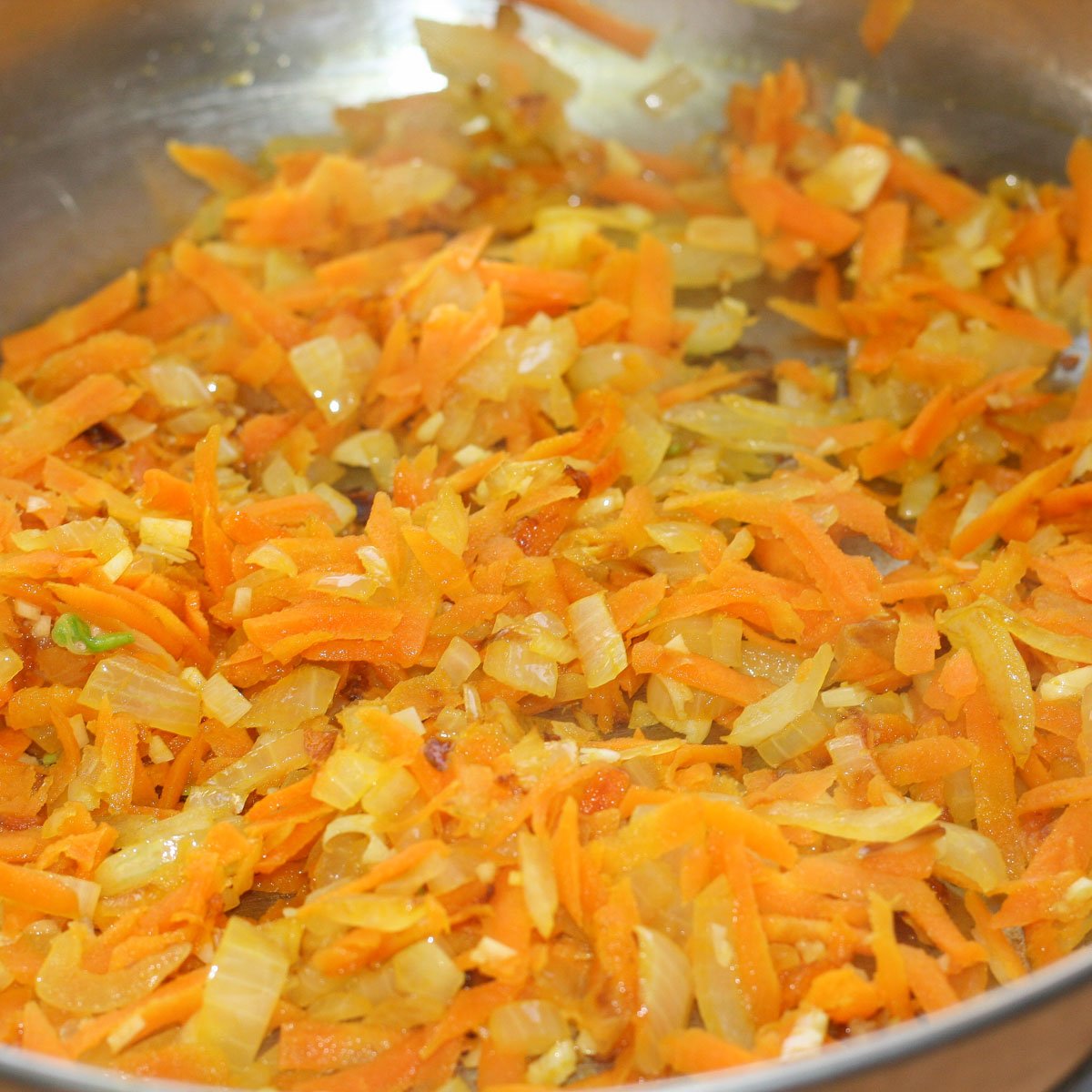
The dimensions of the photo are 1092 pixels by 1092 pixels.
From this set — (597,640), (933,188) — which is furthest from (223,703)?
(933,188)

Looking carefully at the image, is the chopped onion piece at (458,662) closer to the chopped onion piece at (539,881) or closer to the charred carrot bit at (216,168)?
the chopped onion piece at (539,881)

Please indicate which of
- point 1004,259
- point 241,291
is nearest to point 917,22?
point 1004,259

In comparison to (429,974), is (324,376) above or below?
above

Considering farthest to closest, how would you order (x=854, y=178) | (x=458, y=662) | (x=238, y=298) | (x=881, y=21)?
(x=881, y=21)
(x=854, y=178)
(x=238, y=298)
(x=458, y=662)

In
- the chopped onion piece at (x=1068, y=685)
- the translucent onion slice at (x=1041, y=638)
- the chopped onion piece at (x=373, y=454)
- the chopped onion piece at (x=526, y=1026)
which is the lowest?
the chopped onion piece at (x=526, y=1026)

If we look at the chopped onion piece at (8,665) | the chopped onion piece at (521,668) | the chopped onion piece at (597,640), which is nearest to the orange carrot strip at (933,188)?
the chopped onion piece at (597,640)

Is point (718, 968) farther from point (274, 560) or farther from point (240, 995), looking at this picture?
point (274, 560)

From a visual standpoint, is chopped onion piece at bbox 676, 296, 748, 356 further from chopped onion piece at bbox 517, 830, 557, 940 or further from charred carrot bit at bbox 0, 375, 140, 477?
chopped onion piece at bbox 517, 830, 557, 940
